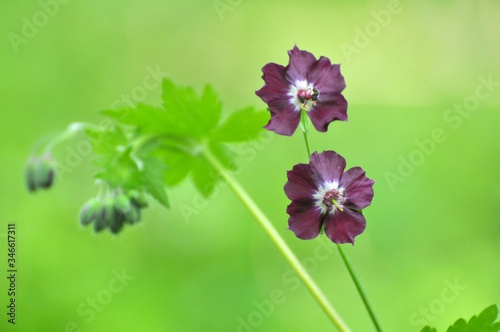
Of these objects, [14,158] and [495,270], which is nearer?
[495,270]

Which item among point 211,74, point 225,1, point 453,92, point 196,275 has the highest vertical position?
point 225,1

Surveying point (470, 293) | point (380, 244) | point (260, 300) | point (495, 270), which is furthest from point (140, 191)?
point (495, 270)

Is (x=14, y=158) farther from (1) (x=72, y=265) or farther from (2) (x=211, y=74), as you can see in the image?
(2) (x=211, y=74)

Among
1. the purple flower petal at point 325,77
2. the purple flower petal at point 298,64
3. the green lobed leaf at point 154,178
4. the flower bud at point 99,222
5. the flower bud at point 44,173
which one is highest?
the flower bud at point 44,173

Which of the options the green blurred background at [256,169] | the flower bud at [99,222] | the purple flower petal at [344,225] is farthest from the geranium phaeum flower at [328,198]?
the green blurred background at [256,169]

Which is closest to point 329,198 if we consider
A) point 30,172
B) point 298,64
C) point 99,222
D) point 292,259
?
point 292,259

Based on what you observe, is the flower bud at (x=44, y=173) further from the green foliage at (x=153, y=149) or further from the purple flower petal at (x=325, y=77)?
the purple flower petal at (x=325, y=77)

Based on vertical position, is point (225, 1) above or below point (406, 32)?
above

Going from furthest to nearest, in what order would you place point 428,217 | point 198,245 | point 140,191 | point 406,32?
point 406,32 → point 428,217 → point 198,245 → point 140,191
